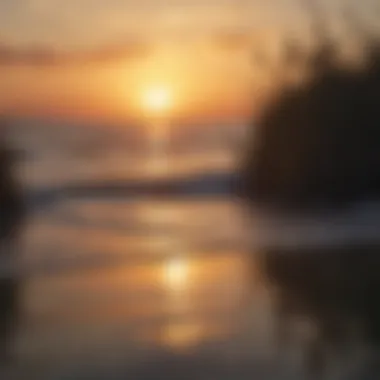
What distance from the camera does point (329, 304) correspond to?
3961 millimetres

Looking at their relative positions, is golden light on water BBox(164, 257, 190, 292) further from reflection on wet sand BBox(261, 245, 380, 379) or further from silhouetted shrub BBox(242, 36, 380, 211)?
silhouetted shrub BBox(242, 36, 380, 211)

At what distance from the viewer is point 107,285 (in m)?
4.30

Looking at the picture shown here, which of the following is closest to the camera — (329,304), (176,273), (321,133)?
(329,304)

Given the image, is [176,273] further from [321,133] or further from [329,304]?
[321,133]

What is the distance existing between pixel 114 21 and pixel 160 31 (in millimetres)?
372

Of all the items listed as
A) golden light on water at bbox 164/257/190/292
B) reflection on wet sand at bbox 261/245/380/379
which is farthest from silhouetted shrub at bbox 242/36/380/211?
golden light on water at bbox 164/257/190/292

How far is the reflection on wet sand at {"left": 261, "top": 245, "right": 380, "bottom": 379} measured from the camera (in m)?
3.37

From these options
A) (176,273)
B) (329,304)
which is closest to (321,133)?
(176,273)

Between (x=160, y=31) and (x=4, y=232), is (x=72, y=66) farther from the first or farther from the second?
(x=4, y=232)

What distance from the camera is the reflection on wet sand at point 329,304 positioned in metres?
3.37

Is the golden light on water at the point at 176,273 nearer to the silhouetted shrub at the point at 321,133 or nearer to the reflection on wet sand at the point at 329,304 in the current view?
the reflection on wet sand at the point at 329,304

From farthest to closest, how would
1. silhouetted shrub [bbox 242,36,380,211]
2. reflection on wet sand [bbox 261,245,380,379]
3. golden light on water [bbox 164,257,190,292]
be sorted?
1. silhouetted shrub [bbox 242,36,380,211]
2. golden light on water [bbox 164,257,190,292]
3. reflection on wet sand [bbox 261,245,380,379]

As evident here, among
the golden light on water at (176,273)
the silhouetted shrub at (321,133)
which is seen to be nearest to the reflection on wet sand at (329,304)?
the golden light on water at (176,273)

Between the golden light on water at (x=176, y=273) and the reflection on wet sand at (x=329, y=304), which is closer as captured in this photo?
the reflection on wet sand at (x=329, y=304)
